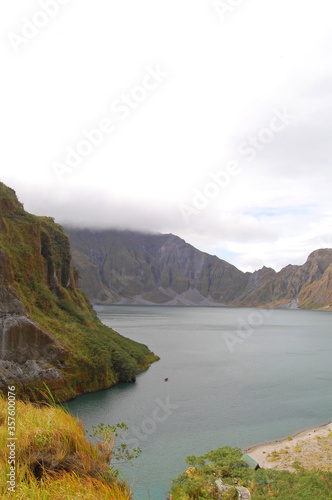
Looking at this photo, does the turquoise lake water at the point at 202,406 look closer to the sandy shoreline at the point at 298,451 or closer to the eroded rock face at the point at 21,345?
the sandy shoreline at the point at 298,451

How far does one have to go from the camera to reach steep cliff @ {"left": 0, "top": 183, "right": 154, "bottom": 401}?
37062 millimetres

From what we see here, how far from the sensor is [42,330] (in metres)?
39.7

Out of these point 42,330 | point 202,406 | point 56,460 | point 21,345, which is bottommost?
point 202,406

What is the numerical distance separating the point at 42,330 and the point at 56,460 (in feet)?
111

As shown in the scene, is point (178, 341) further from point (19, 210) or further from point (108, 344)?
point (19, 210)

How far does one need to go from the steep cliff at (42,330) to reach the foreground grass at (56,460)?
28472 mm

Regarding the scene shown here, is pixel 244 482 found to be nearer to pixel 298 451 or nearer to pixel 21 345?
pixel 298 451

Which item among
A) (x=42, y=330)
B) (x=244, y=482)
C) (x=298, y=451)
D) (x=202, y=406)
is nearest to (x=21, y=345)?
(x=42, y=330)

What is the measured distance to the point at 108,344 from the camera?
5156 centimetres

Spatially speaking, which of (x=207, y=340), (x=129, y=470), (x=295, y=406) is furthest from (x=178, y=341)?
(x=129, y=470)

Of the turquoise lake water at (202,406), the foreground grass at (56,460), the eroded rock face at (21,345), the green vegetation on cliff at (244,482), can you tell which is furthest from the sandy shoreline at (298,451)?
the eroded rock face at (21,345)

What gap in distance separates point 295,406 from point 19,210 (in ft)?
149

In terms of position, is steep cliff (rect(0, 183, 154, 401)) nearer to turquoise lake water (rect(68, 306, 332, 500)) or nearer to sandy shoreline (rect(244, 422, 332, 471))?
turquoise lake water (rect(68, 306, 332, 500))

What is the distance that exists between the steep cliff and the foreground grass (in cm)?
2847
